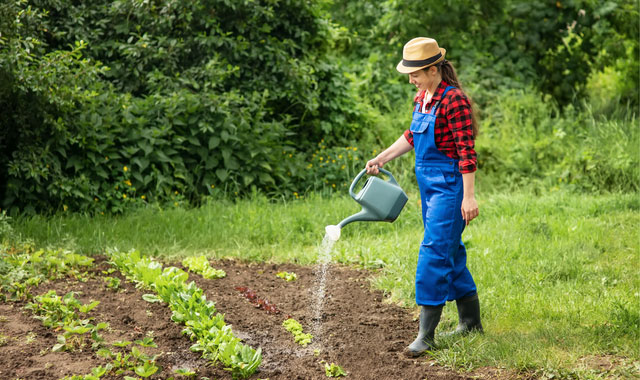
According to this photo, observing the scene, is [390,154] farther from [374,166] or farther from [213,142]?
[213,142]

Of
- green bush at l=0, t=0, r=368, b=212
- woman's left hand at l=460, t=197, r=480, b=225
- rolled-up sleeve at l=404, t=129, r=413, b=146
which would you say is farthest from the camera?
green bush at l=0, t=0, r=368, b=212

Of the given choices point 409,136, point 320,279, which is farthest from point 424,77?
point 320,279

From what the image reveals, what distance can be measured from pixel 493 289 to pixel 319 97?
4.11 m

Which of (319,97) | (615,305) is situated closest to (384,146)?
(319,97)

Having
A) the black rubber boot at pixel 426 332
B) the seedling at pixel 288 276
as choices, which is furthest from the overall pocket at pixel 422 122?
the seedling at pixel 288 276

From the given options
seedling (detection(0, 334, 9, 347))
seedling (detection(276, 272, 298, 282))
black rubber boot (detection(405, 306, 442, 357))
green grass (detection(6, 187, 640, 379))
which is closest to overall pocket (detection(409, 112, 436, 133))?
black rubber boot (detection(405, 306, 442, 357))

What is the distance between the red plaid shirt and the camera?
353 centimetres

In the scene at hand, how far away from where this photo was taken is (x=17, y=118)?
6.04m

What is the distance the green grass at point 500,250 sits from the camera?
3.78 meters

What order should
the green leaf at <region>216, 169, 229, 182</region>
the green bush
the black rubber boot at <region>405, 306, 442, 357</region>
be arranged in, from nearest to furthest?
the black rubber boot at <region>405, 306, 442, 357</region> → the green bush → the green leaf at <region>216, 169, 229, 182</region>

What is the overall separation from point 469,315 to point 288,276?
5.30 feet

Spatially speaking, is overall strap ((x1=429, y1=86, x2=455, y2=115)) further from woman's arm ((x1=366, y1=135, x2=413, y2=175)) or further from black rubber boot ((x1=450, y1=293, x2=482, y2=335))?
black rubber boot ((x1=450, y1=293, x2=482, y2=335))

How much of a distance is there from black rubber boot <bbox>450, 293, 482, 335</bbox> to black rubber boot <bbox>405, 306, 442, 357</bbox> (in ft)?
0.68

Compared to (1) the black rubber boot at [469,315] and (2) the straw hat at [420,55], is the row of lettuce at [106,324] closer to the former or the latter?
(1) the black rubber boot at [469,315]
